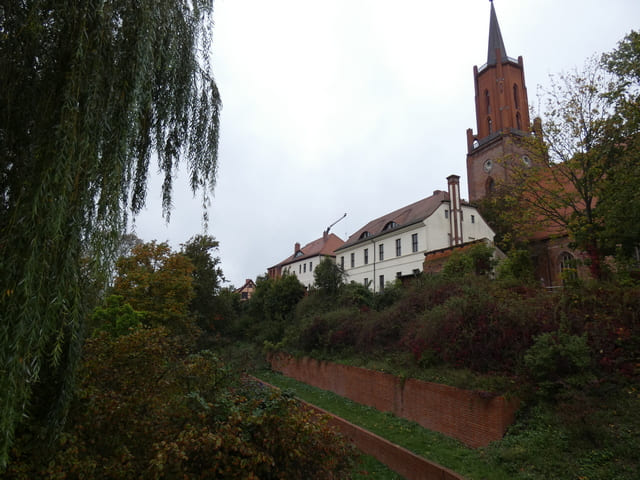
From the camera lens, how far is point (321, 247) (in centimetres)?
4716

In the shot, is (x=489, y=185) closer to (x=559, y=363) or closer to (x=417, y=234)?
(x=417, y=234)

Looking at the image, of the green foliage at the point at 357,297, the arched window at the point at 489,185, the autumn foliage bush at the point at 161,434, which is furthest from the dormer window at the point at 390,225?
the autumn foliage bush at the point at 161,434

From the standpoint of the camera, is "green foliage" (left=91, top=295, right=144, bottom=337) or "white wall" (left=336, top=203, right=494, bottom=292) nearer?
"green foliage" (left=91, top=295, right=144, bottom=337)

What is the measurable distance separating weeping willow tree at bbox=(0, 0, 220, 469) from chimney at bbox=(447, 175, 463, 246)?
27.6 meters

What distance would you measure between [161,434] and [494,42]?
51.5 meters

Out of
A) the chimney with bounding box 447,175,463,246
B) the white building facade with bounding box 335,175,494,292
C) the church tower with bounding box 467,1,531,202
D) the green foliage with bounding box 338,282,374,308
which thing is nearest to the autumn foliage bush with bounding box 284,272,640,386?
the green foliage with bounding box 338,282,374,308

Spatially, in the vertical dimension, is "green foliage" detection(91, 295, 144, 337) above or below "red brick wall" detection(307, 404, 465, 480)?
above

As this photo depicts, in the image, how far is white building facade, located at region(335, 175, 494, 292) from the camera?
96.1ft

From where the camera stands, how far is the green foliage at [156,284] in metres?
19.2

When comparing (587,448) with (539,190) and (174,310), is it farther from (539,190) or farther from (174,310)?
(174,310)

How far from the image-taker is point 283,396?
Answer: 5270 millimetres

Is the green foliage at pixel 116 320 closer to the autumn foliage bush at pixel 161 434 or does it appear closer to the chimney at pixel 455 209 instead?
the autumn foliage bush at pixel 161 434

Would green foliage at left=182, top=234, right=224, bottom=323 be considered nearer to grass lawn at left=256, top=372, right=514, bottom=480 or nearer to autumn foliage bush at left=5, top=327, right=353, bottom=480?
grass lawn at left=256, top=372, right=514, bottom=480

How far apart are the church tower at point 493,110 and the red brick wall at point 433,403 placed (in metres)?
27.2
